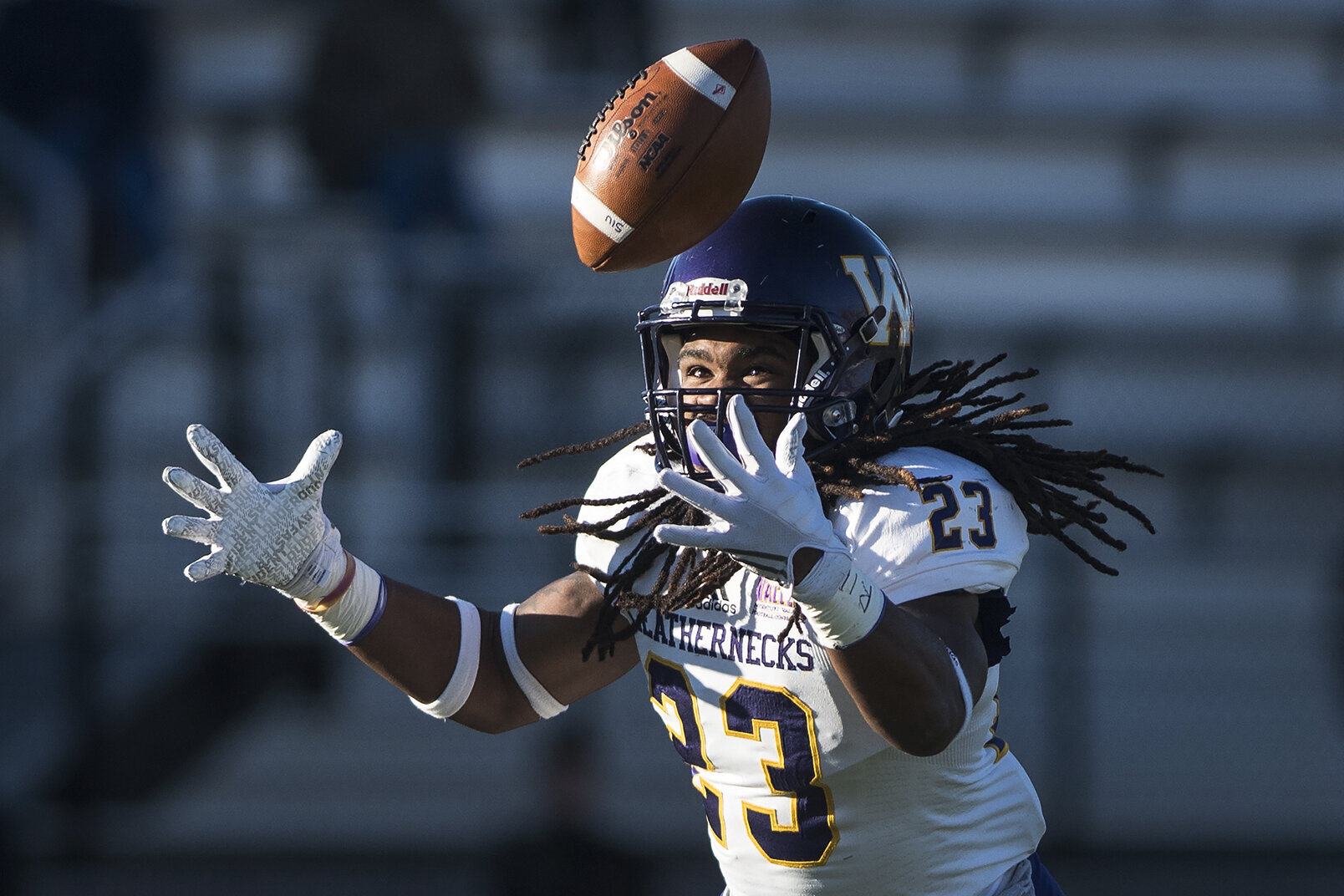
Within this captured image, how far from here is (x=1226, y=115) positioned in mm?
7984

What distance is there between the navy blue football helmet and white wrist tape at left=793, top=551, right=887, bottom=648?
0.46 metres

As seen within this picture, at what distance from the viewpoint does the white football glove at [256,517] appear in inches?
87.3

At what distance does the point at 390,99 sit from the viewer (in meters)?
6.08

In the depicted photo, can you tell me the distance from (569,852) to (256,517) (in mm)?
2964

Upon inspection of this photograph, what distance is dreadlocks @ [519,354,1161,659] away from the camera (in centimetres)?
225

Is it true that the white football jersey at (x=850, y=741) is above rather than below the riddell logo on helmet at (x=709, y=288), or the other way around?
below

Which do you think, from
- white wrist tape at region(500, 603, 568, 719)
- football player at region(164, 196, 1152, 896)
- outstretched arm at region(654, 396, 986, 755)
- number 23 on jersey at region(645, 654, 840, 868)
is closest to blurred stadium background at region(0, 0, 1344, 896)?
white wrist tape at region(500, 603, 568, 719)

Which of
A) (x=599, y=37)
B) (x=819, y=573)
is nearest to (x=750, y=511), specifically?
(x=819, y=573)

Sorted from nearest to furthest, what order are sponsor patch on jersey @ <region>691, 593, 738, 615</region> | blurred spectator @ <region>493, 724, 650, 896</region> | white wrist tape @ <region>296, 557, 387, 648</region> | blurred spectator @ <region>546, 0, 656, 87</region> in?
sponsor patch on jersey @ <region>691, 593, 738, 615</region> → white wrist tape @ <region>296, 557, 387, 648</region> → blurred spectator @ <region>493, 724, 650, 896</region> → blurred spectator @ <region>546, 0, 656, 87</region>

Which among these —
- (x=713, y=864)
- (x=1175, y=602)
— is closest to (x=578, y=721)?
(x=713, y=864)

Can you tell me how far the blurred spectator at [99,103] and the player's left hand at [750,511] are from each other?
4.10 metres

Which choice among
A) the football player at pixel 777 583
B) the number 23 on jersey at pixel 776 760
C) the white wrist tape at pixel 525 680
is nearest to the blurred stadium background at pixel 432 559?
the white wrist tape at pixel 525 680

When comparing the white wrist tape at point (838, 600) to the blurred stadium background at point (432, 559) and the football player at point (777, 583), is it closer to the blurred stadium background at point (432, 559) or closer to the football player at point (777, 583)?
the football player at point (777, 583)

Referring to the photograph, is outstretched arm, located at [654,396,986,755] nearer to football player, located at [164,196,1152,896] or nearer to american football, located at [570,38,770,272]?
football player, located at [164,196,1152,896]
